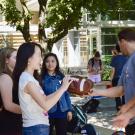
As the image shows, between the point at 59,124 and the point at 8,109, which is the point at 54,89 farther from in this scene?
the point at 8,109

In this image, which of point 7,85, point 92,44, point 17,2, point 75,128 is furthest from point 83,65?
point 7,85

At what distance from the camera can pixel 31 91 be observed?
478 cm

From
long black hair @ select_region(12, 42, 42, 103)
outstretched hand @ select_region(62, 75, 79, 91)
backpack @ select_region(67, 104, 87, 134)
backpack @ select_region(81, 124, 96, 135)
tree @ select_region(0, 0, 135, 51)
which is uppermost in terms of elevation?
tree @ select_region(0, 0, 135, 51)

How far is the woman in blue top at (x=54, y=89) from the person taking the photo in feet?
23.4

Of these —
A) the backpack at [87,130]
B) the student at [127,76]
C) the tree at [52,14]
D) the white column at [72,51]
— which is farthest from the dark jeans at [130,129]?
the white column at [72,51]

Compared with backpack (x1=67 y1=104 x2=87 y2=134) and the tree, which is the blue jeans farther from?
the tree

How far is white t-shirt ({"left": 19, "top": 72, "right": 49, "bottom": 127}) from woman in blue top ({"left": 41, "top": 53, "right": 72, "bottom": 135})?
2029 mm

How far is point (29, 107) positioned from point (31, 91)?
0.78ft

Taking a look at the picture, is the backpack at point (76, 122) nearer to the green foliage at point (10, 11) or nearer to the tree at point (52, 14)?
the tree at point (52, 14)

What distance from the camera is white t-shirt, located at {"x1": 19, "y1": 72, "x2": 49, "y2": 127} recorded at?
4875mm

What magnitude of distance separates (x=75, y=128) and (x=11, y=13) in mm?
11027

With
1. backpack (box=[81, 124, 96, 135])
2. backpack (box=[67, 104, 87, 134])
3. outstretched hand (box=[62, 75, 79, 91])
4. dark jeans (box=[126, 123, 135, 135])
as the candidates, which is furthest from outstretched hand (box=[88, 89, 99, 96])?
backpack (box=[67, 104, 87, 134])

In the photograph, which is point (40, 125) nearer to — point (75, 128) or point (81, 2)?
point (75, 128)

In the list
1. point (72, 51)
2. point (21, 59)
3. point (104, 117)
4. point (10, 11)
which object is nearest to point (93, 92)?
point (21, 59)
